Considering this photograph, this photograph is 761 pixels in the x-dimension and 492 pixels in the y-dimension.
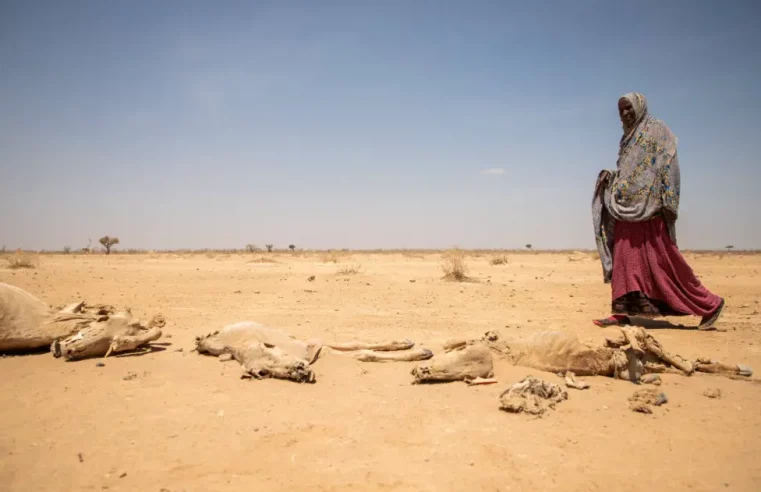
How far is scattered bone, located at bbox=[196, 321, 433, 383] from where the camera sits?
4.92 m

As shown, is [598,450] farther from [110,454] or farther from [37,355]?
[37,355]

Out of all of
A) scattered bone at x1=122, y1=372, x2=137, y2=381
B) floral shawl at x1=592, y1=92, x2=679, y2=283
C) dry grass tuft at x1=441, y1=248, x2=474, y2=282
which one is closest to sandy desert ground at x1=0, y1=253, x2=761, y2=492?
scattered bone at x1=122, y1=372, x2=137, y2=381

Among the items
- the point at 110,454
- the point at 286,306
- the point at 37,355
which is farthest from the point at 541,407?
the point at 286,306

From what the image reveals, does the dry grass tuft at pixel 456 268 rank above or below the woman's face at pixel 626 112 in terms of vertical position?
below

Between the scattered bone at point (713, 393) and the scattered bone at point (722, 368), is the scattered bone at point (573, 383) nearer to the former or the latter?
the scattered bone at point (713, 393)

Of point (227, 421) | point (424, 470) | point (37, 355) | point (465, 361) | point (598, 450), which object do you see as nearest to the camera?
point (424, 470)

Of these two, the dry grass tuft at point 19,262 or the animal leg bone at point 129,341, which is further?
the dry grass tuft at point 19,262

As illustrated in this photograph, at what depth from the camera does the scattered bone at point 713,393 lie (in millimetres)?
Answer: 4352

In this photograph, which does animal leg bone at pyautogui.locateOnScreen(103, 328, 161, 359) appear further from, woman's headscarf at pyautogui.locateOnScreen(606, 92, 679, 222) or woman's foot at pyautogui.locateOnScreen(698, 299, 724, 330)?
woman's foot at pyautogui.locateOnScreen(698, 299, 724, 330)

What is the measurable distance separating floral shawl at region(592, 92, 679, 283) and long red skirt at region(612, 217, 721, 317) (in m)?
0.23

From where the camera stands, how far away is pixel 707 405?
4.18 m

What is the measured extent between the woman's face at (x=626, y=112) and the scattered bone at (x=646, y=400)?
4936 mm

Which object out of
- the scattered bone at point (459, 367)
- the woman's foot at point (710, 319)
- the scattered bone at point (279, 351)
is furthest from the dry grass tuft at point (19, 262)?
the woman's foot at point (710, 319)

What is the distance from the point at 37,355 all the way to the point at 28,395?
150 cm
